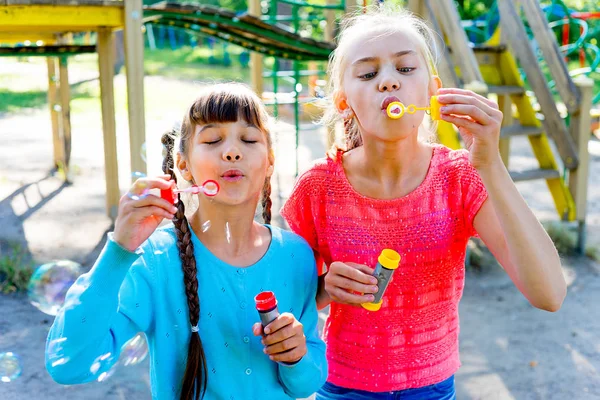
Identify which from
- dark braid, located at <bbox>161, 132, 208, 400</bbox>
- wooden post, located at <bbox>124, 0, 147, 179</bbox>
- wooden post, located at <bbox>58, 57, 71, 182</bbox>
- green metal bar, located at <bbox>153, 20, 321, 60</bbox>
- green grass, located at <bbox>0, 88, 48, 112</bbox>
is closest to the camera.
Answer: dark braid, located at <bbox>161, 132, 208, 400</bbox>

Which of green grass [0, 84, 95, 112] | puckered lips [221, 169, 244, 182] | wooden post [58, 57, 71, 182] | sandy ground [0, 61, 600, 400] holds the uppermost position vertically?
puckered lips [221, 169, 244, 182]

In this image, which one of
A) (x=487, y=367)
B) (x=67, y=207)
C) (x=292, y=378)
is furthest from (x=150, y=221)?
(x=67, y=207)

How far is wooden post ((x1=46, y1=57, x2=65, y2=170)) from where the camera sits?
20.9ft

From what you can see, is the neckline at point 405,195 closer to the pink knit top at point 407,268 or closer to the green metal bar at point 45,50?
the pink knit top at point 407,268

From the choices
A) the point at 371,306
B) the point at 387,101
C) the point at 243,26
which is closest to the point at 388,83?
the point at 387,101

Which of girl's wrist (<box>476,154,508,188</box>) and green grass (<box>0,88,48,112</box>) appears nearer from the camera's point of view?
girl's wrist (<box>476,154,508,188</box>)

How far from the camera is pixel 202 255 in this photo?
1507 millimetres

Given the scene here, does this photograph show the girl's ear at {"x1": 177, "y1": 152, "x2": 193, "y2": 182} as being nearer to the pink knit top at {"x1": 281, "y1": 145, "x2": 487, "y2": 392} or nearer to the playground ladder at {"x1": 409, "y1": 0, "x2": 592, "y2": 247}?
the pink knit top at {"x1": 281, "y1": 145, "x2": 487, "y2": 392}

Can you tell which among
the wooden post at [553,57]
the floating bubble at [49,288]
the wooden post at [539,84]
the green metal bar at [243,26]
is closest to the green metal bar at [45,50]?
the green metal bar at [243,26]

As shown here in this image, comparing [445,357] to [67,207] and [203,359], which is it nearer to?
[203,359]

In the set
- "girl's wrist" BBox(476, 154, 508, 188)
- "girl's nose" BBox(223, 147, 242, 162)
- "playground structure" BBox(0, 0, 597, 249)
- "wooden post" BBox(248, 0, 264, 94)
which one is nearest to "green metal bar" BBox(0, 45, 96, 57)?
"playground structure" BBox(0, 0, 597, 249)

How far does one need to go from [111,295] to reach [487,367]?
7.92 feet

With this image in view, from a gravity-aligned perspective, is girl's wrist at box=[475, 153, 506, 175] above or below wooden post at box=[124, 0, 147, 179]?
above

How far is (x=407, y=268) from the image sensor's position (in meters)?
1.63
